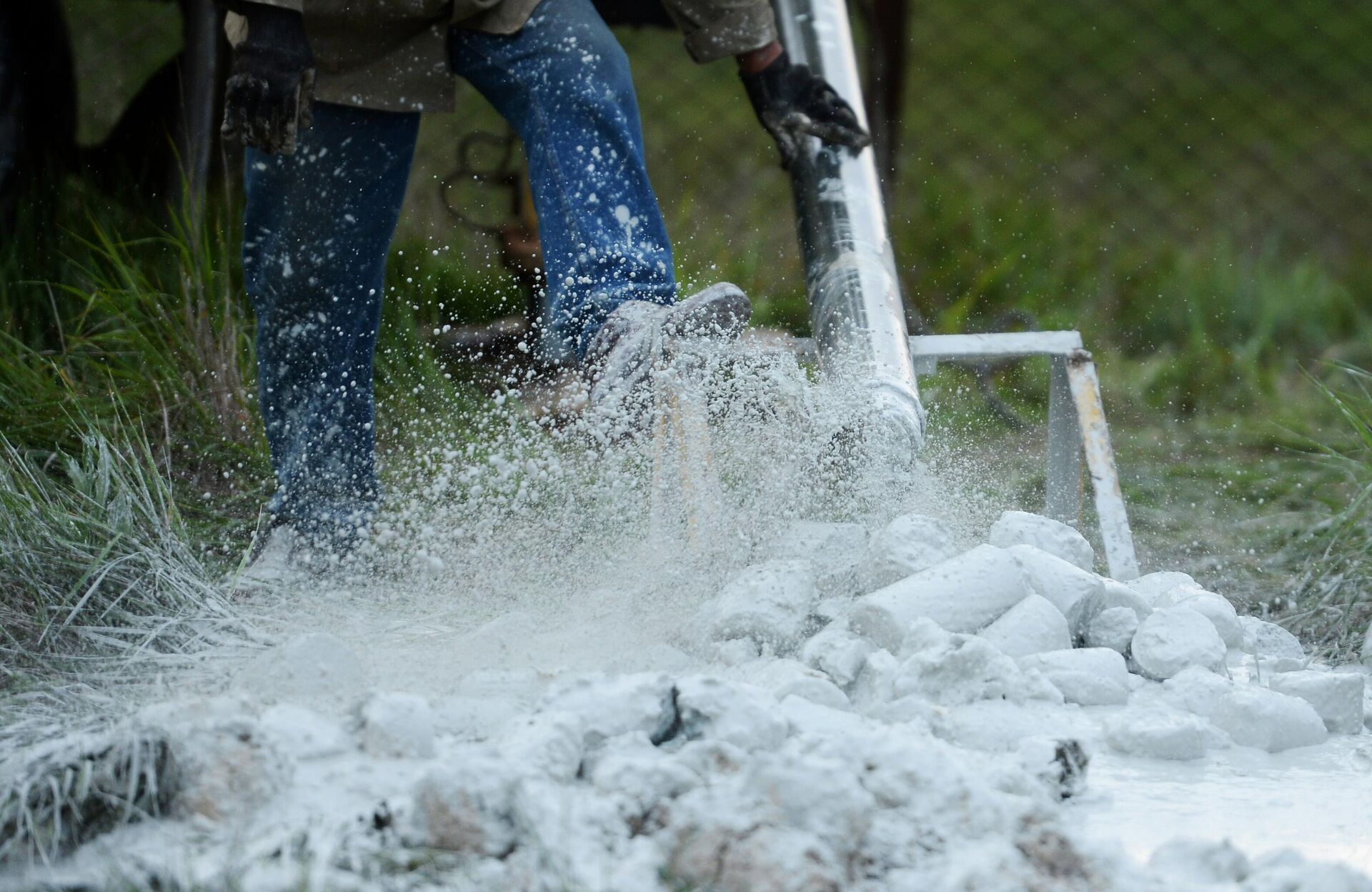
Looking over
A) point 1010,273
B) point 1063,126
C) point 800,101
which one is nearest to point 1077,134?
point 1063,126

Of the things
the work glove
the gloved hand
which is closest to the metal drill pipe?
the work glove

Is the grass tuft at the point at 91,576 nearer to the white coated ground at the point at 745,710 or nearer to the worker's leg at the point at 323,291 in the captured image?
the white coated ground at the point at 745,710

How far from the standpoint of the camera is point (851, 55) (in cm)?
294

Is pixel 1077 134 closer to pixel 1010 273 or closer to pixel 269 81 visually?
pixel 1010 273

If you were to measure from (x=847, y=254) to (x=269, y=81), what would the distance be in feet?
3.50

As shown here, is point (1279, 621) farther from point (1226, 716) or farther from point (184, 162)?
point (184, 162)

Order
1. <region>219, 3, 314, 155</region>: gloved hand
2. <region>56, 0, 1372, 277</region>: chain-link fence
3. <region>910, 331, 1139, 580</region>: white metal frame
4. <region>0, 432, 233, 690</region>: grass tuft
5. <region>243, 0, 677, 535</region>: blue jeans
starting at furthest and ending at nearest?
<region>56, 0, 1372, 277</region>: chain-link fence, <region>910, 331, 1139, 580</region>: white metal frame, <region>243, 0, 677, 535</region>: blue jeans, <region>219, 3, 314, 155</region>: gloved hand, <region>0, 432, 233, 690</region>: grass tuft

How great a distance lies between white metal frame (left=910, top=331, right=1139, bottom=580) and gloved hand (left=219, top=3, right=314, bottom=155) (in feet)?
3.68

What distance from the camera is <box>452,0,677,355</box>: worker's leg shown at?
6.93 feet

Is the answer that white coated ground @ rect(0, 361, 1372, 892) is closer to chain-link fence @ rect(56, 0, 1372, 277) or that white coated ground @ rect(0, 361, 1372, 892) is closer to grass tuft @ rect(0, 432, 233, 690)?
grass tuft @ rect(0, 432, 233, 690)

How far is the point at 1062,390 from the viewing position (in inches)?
103

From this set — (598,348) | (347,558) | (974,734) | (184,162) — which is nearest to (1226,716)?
(974,734)

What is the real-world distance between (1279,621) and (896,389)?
725 mm

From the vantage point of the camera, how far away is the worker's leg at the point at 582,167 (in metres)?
2.11
